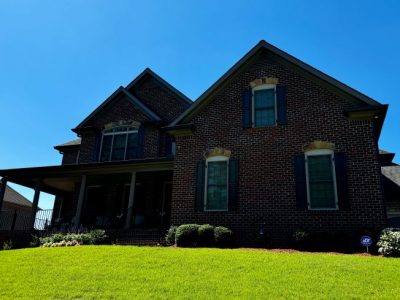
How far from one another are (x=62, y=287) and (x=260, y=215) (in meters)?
7.26

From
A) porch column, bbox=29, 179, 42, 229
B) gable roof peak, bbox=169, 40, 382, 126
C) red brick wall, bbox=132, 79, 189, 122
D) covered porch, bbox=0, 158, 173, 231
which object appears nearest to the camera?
gable roof peak, bbox=169, 40, 382, 126

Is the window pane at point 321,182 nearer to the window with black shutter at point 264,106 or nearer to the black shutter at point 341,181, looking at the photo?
the black shutter at point 341,181

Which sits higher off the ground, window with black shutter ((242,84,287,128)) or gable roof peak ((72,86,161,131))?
gable roof peak ((72,86,161,131))

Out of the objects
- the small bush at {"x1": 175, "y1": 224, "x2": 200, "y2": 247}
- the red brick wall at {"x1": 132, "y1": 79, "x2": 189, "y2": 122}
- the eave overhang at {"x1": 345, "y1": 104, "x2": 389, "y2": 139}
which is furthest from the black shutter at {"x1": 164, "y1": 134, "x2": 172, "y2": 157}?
the eave overhang at {"x1": 345, "y1": 104, "x2": 389, "y2": 139}

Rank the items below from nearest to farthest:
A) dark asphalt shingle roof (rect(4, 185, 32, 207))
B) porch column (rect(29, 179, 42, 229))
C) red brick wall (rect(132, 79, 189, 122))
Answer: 1. porch column (rect(29, 179, 42, 229))
2. red brick wall (rect(132, 79, 189, 122))
3. dark asphalt shingle roof (rect(4, 185, 32, 207))

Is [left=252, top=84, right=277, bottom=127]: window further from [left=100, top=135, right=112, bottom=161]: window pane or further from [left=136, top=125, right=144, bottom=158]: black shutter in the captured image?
[left=100, top=135, right=112, bottom=161]: window pane

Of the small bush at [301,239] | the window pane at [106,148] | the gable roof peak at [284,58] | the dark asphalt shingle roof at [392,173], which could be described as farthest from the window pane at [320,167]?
the window pane at [106,148]

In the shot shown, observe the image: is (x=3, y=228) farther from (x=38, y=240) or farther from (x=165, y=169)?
(x=165, y=169)

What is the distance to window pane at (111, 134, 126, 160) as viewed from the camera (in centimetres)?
1992

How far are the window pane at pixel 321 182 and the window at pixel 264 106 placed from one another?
7.31 ft

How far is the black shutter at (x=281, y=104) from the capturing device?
1359cm

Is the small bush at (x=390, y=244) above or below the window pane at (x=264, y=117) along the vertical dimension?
below

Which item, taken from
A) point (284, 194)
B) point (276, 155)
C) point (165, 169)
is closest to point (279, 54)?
point (276, 155)

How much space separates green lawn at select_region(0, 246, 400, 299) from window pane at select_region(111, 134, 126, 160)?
1000 centimetres
